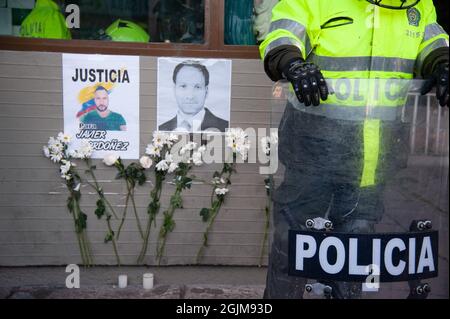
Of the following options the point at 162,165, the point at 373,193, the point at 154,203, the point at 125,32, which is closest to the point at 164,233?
the point at 154,203

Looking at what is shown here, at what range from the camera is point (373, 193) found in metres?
2.64

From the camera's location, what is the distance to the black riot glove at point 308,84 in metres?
2.48

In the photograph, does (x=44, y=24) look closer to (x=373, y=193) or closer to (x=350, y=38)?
(x=350, y=38)

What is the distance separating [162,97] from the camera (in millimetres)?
4469

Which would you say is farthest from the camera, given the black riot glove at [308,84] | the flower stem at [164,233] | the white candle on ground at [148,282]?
the flower stem at [164,233]

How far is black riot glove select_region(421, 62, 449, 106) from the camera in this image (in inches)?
98.8

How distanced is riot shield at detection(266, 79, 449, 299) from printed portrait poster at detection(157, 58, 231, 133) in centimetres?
179

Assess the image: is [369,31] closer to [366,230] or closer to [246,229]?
[366,230]

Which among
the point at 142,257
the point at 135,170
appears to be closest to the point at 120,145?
the point at 135,170

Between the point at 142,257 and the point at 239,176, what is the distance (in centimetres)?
95

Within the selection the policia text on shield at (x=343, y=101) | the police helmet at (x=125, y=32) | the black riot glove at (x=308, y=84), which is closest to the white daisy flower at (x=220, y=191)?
the police helmet at (x=125, y=32)

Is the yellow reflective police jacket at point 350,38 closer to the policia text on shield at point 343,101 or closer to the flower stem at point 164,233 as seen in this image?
the policia text on shield at point 343,101

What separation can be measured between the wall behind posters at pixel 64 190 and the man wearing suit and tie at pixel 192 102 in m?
0.15
